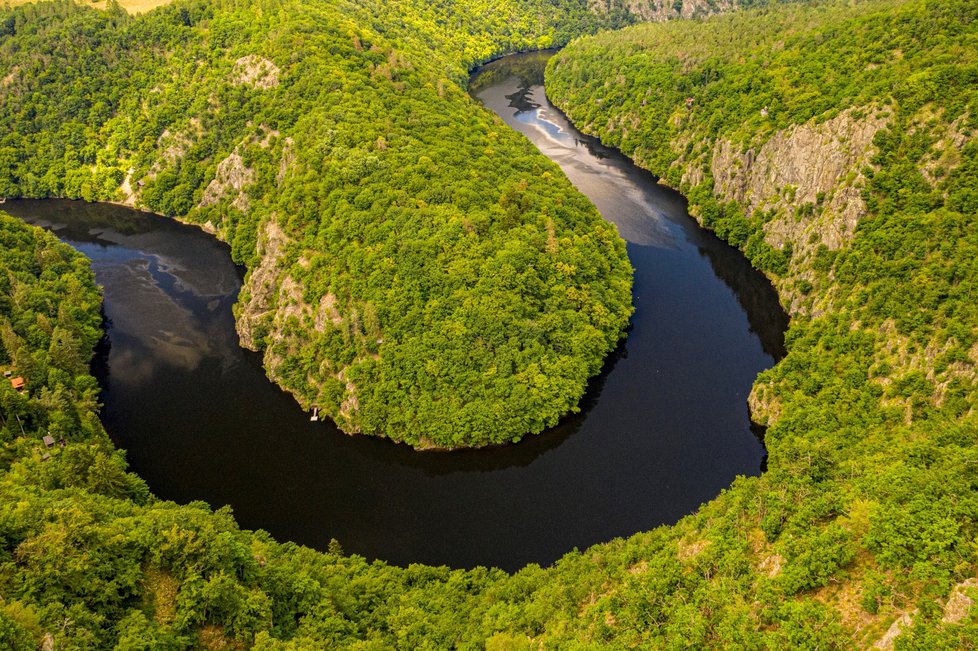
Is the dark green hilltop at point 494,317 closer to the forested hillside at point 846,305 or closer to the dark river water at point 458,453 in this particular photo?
the forested hillside at point 846,305

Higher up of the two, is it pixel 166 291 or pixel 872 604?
pixel 872 604

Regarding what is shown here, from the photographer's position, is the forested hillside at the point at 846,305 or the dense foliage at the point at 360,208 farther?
the dense foliage at the point at 360,208

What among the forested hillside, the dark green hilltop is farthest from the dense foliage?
the forested hillside

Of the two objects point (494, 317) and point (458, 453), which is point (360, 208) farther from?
point (458, 453)

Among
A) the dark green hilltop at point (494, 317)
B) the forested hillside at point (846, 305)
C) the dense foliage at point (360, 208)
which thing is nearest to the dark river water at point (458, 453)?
the dark green hilltop at point (494, 317)

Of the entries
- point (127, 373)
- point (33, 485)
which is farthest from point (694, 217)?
point (33, 485)

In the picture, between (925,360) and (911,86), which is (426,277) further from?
(911,86)

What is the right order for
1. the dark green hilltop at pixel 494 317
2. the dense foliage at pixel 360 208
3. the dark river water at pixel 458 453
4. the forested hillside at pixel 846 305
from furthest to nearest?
the dense foliage at pixel 360 208, the dark river water at pixel 458 453, the dark green hilltop at pixel 494 317, the forested hillside at pixel 846 305
